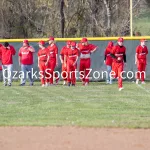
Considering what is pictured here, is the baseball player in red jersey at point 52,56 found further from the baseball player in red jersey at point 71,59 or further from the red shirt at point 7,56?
the red shirt at point 7,56

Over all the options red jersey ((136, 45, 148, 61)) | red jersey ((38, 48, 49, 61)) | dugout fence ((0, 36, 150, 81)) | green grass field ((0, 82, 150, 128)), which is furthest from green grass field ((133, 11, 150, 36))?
green grass field ((0, 82, 150, 128))

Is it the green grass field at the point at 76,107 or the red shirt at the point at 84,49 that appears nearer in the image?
the green grass field at the point at 76,107

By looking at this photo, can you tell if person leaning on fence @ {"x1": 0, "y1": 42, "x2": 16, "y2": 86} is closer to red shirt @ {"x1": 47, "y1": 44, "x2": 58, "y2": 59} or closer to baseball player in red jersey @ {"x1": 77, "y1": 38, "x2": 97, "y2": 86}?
red shirt @ {"x1": 47, "y1": 44, "x2": 58, "y2": 59}

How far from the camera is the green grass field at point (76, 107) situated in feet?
49.5

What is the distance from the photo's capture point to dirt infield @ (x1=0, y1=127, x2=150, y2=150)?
475 inches

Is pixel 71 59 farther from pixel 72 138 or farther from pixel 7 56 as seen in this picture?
pixel 72 138

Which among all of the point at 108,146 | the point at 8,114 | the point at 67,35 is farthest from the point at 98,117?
the point at 67,35

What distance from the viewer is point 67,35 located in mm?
42438

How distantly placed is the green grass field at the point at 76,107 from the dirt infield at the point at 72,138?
0.70 m

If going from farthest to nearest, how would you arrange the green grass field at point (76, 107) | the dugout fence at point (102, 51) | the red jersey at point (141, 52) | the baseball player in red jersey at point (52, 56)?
Answer: 1. the dugout fence at point (102, 51)
2. the red jersey at point (141, 52)
3. the baseball player in red jersey at point (52, 56)
4. the green grass field at point (76, 107)

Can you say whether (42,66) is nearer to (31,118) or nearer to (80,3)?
(31,118)

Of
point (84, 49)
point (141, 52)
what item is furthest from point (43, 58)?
point (141, 52)

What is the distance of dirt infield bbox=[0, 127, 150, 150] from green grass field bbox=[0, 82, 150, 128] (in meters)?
0.70

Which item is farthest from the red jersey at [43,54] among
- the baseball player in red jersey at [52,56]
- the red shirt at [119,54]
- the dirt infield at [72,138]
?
the dirt infield at [72,138]
